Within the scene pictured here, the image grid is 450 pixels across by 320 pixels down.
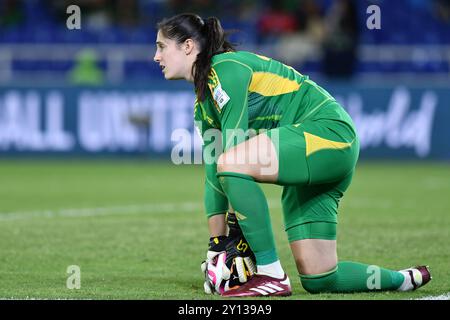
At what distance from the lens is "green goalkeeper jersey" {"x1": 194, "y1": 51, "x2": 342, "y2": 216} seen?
570cm

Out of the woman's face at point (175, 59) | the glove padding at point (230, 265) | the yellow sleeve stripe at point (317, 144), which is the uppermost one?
the woman's face at point (175, 59)

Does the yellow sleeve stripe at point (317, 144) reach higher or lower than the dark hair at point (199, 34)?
lower

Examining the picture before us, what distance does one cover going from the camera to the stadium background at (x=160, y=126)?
8555 millimetres

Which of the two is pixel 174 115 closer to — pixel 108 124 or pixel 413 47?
pixel 108 124

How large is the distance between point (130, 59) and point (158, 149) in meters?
2.37

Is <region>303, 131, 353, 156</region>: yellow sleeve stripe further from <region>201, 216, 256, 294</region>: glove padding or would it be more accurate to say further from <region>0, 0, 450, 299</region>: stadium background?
<region>0, 0, 450, 299</region>: stadium background

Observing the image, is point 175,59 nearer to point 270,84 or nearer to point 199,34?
point 199,34

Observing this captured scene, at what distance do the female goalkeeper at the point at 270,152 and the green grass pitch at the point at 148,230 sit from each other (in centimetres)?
17

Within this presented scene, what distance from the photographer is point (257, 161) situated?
5594mm

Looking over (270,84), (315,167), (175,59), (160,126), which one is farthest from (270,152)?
(160,126)

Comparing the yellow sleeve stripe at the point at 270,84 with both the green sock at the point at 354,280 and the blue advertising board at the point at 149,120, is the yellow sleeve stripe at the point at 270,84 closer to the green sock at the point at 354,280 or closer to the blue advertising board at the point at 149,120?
the green sock at the point at 354,280

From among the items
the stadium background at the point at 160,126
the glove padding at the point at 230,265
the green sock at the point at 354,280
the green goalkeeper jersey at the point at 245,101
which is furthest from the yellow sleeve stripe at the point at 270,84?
the stadium background at the point at 160,126

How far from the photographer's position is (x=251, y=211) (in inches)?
221
